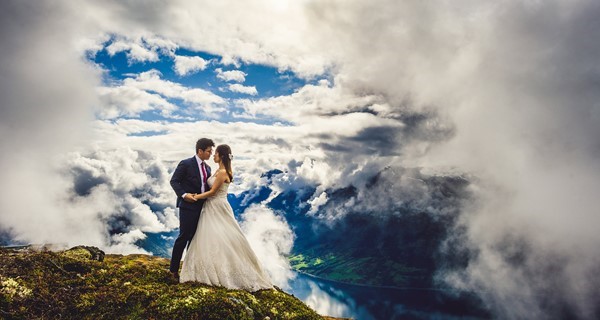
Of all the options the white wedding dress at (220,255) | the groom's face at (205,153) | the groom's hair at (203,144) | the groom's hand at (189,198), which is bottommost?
the white wedding dress at (220,255)

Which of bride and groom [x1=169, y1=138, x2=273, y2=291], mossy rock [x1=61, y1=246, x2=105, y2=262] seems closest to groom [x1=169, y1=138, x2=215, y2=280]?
bride and groom [x1=169, y1=138, x2=273, y2=291]

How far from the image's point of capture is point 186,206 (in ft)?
37.8

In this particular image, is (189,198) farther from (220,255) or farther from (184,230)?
(220,255)

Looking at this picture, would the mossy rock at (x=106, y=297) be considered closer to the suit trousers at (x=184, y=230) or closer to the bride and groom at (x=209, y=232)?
the bride and groom at (x=209, y=232)

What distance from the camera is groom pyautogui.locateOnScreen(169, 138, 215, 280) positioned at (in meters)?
11.4

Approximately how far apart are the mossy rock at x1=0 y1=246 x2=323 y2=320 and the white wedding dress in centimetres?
63

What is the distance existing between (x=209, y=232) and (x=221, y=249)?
0.74 m

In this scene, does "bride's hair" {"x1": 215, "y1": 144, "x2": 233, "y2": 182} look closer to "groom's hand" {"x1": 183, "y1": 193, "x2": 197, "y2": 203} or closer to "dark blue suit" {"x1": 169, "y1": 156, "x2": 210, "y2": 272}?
"dark blue suit" {"x1": 169, "y1": 156, "x2": 210, "y2": 272}

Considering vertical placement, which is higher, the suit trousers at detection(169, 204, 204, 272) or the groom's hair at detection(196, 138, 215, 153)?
the groom's hair at detection(196, 138, 215, 153)

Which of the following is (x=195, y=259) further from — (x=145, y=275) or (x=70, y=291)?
(x=70, y=291)

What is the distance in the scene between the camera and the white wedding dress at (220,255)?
10.9 m

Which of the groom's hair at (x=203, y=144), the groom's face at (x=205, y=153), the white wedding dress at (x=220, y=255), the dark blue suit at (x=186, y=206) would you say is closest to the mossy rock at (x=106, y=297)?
the white wedding dress at (x=220, y=255)

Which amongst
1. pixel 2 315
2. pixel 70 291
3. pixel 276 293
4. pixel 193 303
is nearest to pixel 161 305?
pixel 193 303

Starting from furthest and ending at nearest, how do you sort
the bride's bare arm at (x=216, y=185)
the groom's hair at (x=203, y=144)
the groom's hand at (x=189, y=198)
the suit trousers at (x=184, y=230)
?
the groom's hair at (x=203, y=144) < the suit trousers at (x=184, y=230) < the bride's bare arm at (x=216, y=185) < the groom's hand at (x=189, y=198)
